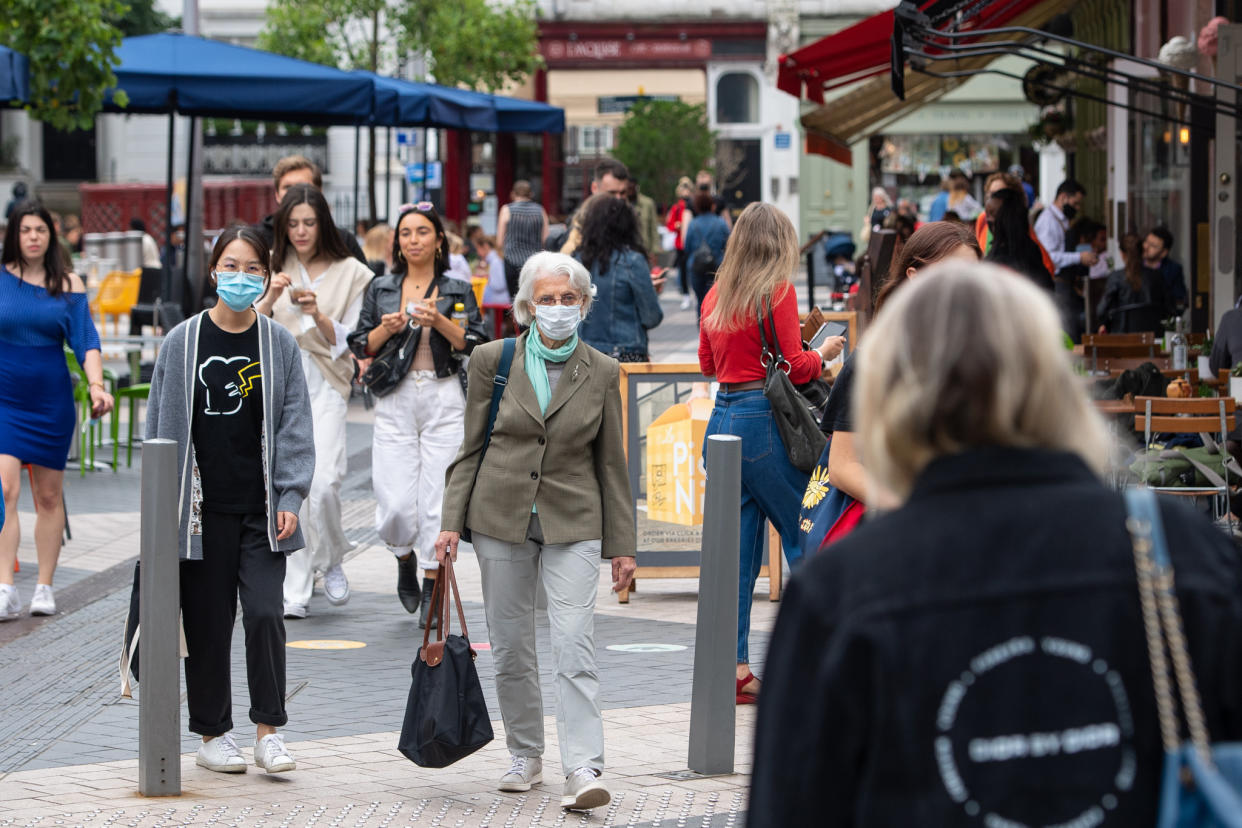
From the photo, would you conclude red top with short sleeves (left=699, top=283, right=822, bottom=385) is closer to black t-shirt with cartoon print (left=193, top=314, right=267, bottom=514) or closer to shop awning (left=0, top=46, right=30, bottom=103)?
black t-shirt with cartoon print (left=193, top=314, right=267, bottom=514)

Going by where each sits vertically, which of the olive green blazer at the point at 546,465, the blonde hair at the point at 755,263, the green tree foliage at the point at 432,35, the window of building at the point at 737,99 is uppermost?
the window of building at the point at 737,99

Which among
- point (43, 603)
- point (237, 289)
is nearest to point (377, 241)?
point (43, 603)

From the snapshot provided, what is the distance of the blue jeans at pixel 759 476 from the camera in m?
6.63

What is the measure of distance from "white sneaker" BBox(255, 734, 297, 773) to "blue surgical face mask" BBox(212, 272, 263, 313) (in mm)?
1430

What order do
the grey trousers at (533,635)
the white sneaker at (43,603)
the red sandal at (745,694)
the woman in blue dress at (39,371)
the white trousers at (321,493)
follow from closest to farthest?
the grey trousers at (533,635)
the red sandal at (745,694)
the white trousers at (321,493)
the white sneaker at (43,603)
the woman in blue dress at (39,371)

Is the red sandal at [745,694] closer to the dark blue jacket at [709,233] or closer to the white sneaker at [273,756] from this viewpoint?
the white sneaker at [273,756]

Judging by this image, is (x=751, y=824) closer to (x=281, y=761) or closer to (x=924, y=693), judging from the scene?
(x=924, y=693)

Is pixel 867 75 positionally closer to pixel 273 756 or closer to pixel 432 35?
pixel 273 756

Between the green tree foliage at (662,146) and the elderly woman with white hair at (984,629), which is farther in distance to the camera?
the green tree foliage at (662,146)

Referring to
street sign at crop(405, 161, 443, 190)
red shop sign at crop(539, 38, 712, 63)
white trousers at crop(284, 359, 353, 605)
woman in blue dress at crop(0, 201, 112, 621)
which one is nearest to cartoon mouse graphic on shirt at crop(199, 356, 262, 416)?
white trousers at crop(284, 359, 353, 605)

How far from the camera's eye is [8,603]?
332 inches

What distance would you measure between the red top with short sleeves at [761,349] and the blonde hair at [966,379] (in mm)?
4529

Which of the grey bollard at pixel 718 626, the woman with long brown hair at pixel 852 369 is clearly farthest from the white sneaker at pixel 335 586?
the woman with long brown hair at pixel 852 369

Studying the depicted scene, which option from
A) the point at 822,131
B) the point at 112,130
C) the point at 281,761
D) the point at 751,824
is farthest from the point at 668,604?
the point at 112,130
